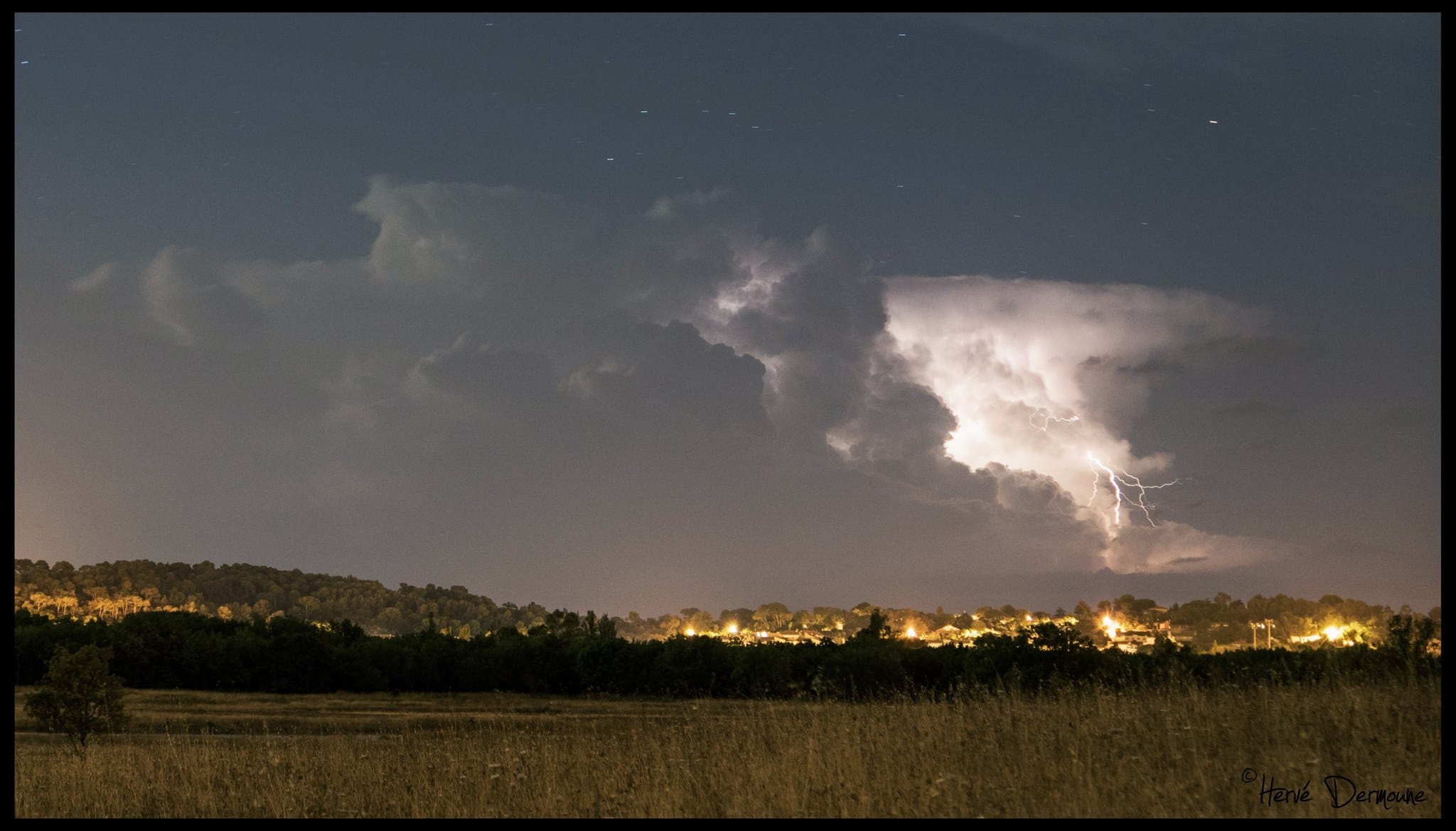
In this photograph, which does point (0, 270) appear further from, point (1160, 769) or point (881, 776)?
point (1160, 769)

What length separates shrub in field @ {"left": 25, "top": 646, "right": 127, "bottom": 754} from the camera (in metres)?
21.0

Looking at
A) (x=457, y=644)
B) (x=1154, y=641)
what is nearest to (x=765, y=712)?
(x=1154, y=641)

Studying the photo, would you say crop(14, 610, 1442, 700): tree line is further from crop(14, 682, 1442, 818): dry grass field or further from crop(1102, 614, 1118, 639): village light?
crop(14, 682, 1442, 818): dry grass field

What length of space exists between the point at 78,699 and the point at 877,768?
647 inches

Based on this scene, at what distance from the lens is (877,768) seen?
13.0m

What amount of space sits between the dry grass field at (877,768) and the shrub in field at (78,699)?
32.7 inches

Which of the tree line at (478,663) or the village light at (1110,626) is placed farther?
the tree line at (478,663)

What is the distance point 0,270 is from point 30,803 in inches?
441

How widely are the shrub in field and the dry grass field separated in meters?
0.83

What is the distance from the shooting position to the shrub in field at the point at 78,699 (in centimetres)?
2100
